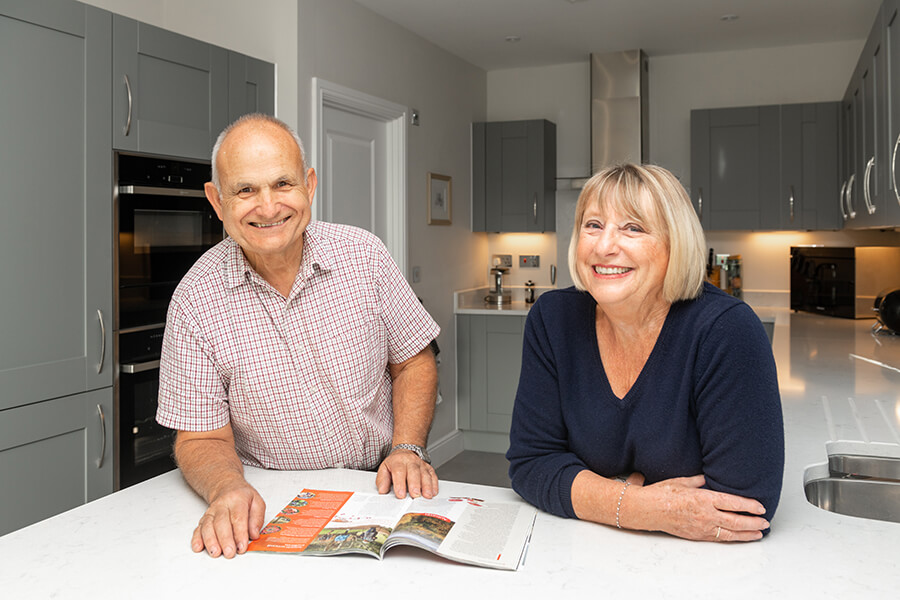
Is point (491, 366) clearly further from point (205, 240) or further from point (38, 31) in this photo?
point (38, 31)

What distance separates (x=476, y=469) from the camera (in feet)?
15.1

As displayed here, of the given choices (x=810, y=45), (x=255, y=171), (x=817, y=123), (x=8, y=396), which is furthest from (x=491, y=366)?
(x=255, y=171)

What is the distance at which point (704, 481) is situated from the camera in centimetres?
119

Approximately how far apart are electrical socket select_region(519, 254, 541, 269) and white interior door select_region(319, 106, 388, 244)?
59.4 inches

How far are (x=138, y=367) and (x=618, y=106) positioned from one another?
3.43 metres

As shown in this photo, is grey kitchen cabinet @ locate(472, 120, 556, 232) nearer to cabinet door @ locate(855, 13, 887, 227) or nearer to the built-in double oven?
cabinet door @ locate(855, 13, 887, 227)

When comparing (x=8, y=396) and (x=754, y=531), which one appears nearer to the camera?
(x=754, y=531)

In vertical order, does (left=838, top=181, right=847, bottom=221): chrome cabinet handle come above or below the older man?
above

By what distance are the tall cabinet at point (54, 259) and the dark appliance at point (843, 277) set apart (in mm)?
3621

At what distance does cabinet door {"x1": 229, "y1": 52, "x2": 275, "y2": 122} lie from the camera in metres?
2.97

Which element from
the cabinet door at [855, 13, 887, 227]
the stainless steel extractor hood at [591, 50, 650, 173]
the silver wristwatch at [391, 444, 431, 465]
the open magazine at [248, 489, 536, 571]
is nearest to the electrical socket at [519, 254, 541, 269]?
the stainless steel extractor hood at [591, 50, 650, 173]

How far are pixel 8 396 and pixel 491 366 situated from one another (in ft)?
10.3

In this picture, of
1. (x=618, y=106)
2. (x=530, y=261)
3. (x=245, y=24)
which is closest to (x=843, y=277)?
(x=618, y=106)

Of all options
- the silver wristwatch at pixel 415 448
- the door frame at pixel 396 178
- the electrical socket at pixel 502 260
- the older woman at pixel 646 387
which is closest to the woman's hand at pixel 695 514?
the older woman at pixel 646 387
